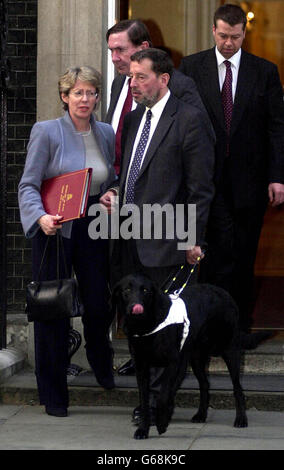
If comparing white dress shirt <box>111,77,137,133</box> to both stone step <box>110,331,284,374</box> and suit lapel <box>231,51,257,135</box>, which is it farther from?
stone step <box>110,331,284,374</box>

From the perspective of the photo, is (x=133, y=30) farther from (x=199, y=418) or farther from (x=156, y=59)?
(x=199, y=418)

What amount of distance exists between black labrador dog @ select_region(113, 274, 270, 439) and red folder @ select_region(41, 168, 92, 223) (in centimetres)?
58

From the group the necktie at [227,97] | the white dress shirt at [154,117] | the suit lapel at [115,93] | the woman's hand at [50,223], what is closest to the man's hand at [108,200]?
the white dress shirt at [154,117]

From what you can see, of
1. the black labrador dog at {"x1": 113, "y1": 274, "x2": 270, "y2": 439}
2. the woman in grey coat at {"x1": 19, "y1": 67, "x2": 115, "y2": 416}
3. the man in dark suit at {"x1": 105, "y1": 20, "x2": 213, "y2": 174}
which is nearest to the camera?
the black labrador dog at {"x1": 113, "y1": 274, "x2": 270, "y2": 439}

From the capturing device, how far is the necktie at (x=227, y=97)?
8547 millimetres

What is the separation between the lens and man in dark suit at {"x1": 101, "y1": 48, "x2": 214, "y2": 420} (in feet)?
24.9

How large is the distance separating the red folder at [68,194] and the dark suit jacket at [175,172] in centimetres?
33

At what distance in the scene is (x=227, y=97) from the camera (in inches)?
337

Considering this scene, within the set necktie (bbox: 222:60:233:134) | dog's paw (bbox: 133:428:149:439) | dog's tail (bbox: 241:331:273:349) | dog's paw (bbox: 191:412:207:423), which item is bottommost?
dog's paw (bbox: 191:412:207:423)

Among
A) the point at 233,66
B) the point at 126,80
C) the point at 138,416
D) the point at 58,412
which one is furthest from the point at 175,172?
the point at 58,412

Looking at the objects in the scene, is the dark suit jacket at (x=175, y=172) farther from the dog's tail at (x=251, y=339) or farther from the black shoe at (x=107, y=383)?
the black shoe at (x=107, y=383)

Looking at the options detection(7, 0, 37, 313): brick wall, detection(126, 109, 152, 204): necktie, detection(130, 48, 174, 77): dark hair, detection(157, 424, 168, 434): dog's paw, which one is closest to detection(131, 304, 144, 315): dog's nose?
detection(157, 424, 168, 434): dog's paw

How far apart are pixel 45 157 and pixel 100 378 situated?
143cm

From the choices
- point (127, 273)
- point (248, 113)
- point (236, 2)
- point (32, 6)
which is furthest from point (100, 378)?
point (236, 2)
